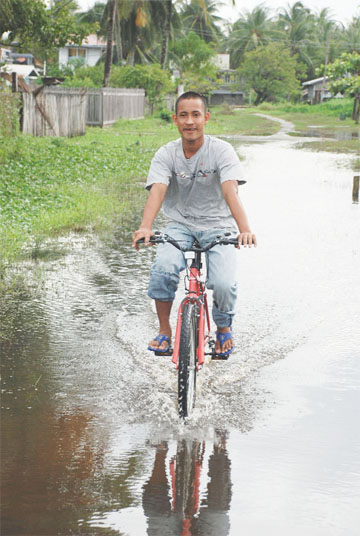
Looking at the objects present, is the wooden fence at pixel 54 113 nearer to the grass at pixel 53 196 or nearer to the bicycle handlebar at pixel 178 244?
the grass at pixel 53 196

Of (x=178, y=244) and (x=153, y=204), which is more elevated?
(x=153, y=204)

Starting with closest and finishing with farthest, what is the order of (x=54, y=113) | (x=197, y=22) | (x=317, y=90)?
(x=54, y=113) → (x=197, y=22) → (x=317, y=90)

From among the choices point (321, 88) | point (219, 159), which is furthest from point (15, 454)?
point (321, 88)

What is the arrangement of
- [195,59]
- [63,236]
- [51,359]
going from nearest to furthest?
[51,359] → [63,236] → [195,59]

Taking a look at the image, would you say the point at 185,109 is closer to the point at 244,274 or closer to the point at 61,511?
the point at 61,511

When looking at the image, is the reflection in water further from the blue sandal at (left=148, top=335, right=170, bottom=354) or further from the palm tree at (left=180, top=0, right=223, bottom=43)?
the palm tree at (left=180, top=0, right=223, bottom=43)

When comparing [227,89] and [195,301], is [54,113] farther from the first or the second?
[227,89]

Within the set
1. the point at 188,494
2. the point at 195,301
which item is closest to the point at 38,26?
the point at 195,301

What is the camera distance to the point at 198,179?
5.21 meters

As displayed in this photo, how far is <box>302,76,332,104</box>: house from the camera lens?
96000mm

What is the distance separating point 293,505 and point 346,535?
330 millimetres

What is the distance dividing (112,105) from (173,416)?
3577cm

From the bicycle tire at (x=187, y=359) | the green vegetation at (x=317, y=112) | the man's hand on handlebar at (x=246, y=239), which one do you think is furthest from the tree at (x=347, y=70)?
the bicycle tire at (x=187, y=359)

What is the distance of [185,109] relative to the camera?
508 centimetres
